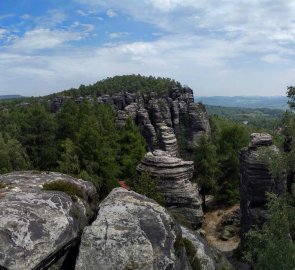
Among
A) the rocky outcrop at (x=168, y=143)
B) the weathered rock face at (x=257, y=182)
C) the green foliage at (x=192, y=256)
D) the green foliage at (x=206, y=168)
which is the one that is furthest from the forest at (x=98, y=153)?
the green foliage at (x=192, y=256)

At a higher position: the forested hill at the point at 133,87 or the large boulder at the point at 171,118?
the forested hill at the point at 133,87

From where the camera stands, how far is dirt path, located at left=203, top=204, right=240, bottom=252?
37.9 metres

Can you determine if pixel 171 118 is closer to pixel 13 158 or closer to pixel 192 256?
pixel 13 158

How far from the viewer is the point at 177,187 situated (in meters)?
32.0

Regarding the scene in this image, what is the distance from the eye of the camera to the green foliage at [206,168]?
4719cm

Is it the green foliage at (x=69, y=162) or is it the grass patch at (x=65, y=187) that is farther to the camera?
the green foliage at (x=69, y=162)

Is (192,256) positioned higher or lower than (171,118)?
lower

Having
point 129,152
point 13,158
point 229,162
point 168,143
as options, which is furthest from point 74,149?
point 229,162

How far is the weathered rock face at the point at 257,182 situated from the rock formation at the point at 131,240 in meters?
17.3

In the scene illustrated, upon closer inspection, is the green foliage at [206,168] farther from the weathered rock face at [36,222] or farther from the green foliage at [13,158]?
the weathered rock face at [36,222]

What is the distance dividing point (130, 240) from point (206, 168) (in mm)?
36440

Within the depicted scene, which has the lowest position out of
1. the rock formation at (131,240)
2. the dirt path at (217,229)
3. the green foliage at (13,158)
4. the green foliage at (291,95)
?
the dirt path at (217,229)

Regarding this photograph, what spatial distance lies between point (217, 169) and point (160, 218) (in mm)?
35892

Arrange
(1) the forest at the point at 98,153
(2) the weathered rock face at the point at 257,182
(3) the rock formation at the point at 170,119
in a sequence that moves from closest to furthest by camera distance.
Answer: (2) the weathered rock face at the point at 257,182, (1) the forest at the point at 98,153, (3) the rock formation at the point at 170,119
